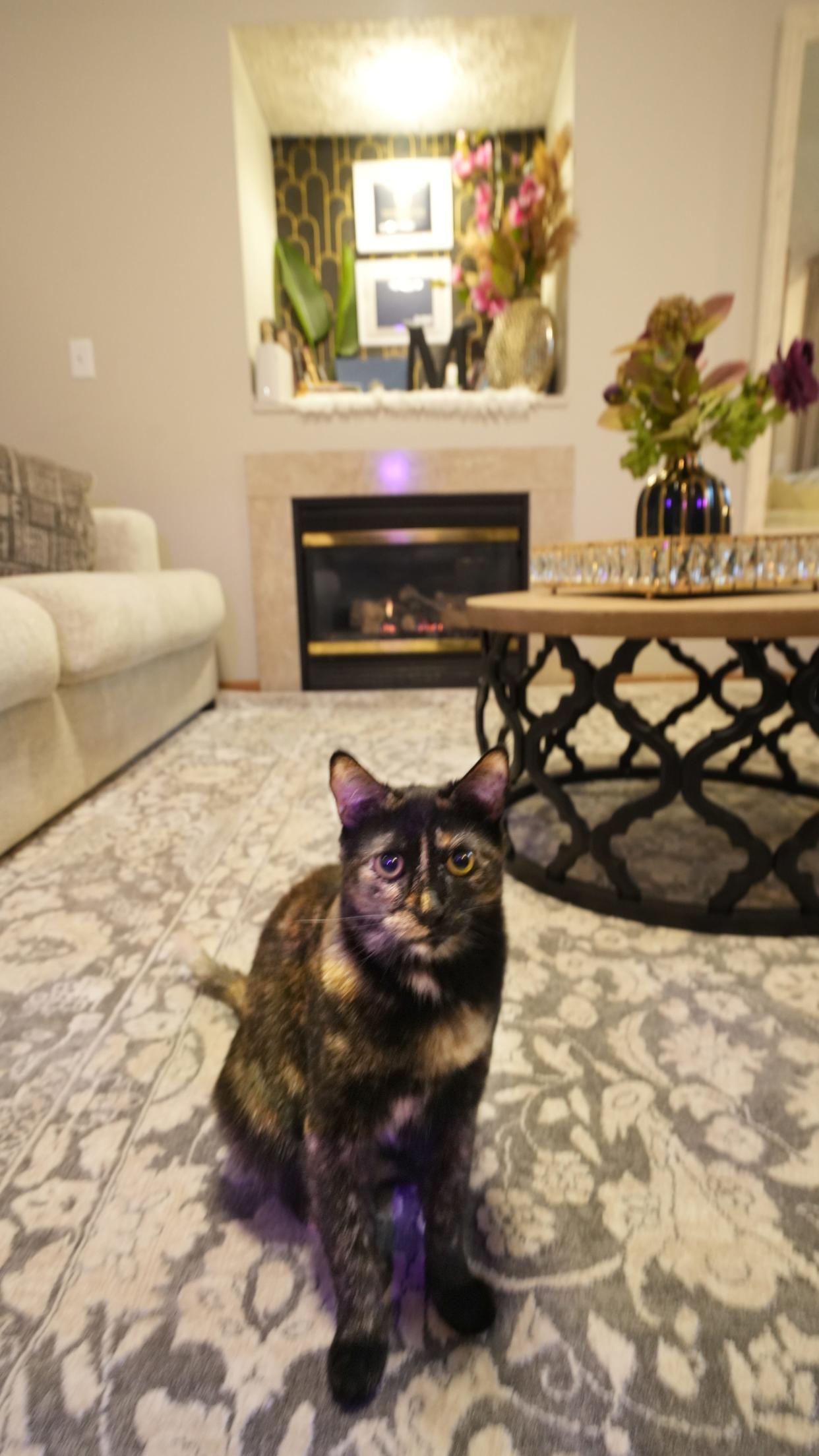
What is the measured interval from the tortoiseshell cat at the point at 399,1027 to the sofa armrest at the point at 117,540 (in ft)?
7.23

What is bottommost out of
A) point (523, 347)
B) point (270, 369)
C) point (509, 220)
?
point (270, 369)

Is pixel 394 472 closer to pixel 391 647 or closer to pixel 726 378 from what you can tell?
pixel 391 647

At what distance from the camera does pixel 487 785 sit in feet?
1.97

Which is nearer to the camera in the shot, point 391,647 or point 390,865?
point 390,865

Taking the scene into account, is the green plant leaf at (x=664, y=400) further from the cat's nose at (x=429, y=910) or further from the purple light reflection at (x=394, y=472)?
the purple light reflection at (x=394, y=472)

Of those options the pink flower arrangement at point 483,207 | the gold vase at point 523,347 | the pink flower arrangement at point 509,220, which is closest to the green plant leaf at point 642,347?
the gold vase at point 523,347

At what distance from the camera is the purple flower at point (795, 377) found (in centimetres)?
146

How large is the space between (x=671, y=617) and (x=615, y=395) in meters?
0.70

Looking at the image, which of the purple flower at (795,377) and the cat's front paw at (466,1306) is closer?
the cat's front paw at (466,1306)

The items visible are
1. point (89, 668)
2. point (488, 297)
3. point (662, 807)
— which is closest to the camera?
point (662, 807)

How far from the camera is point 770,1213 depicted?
0.71 meters

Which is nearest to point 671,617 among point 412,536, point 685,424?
point 685,424

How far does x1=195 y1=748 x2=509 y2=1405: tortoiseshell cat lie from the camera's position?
553 millimetres

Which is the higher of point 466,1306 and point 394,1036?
point 394,1036
